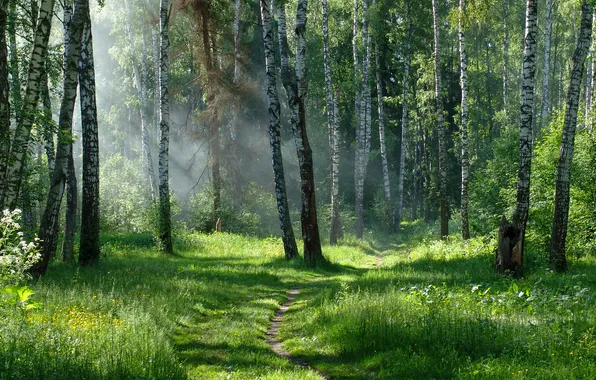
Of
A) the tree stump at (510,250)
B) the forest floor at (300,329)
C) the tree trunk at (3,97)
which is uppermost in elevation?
the tree trunk at (3,97)

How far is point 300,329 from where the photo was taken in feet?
31.6

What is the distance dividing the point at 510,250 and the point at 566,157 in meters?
2.76

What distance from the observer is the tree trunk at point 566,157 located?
13352 mm

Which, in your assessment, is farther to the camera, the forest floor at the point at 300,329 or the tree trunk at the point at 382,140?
the tree trunk at the point at 382,140

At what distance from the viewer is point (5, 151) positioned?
923cm

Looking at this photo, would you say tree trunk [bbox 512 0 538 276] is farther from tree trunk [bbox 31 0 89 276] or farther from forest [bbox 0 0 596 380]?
tree trunk [bbox 31 0 89 276]

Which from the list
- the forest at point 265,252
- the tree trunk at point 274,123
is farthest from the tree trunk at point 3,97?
the tree trunk at point 274,123

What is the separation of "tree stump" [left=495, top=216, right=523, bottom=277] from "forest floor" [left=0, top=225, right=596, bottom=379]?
495 mm

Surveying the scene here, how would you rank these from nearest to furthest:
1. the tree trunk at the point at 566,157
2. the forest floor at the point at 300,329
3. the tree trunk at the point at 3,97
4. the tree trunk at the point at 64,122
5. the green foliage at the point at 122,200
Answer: the forest floor at the point at 300,329, the tree trunk at the point at 3,97, the tree trunk at the point at 64,122, the tree trunk at the point at 566,157, the green foliage at the point at 122,200

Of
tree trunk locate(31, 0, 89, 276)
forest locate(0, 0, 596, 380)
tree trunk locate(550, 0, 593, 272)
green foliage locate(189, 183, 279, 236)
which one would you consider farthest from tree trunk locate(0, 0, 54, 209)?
green foliage locate(189, 183, 279, 236)

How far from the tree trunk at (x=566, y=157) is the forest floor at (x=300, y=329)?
23.8 inches

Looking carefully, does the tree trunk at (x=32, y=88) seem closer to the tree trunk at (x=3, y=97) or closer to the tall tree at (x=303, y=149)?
the tree trunk at (x=3, y=97)

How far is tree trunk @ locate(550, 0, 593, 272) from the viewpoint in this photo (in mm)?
13352

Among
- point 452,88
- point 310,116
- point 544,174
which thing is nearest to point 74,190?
point 544,174
